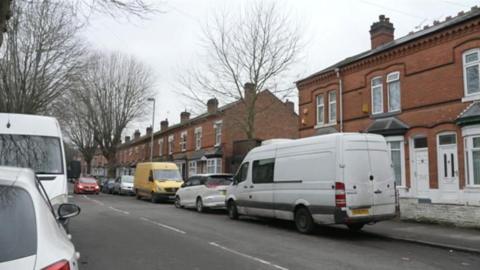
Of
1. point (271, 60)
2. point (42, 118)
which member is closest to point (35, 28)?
point (271, 60)

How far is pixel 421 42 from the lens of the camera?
19.4m

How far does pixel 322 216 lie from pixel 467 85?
9016 mm

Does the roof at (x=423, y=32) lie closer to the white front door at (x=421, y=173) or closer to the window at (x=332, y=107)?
the window at (x=332, y=107)

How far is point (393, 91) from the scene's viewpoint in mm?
21000

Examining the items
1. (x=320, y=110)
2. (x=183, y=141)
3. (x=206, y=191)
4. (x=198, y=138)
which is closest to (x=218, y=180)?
A: (x=206, y=191)

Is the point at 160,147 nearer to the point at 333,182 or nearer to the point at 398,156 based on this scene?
the point at 398,156

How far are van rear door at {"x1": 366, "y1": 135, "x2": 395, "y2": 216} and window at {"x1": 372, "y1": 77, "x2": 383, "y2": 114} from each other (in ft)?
29.7

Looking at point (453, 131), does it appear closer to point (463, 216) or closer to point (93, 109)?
point (463, 216)

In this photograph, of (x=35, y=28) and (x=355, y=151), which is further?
(x=35, y=28)

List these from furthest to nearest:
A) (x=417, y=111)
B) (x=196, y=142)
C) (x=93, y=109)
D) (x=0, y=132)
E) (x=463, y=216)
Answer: (x=93, y=109) < (x=196, y=142) < (x=417, y=111) < (x=463, y=216) < (x=0, y=132)

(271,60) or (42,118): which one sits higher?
(271,60)

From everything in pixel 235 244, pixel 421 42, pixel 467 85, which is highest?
pixel 421 42

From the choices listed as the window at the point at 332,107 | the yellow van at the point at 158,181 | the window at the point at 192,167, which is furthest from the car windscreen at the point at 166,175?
the window at the point at 192,167

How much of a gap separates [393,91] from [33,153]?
16.4m
